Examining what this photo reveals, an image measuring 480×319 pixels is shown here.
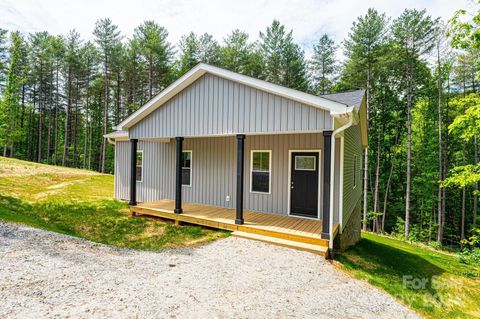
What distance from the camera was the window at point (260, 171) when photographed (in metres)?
7.34

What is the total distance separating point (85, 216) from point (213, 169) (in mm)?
4596

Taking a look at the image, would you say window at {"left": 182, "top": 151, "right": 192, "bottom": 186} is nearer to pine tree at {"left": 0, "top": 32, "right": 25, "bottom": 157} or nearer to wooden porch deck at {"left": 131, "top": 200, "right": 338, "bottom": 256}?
wooden porch deck at {"left": 131, "top": 200, "right": 338, "bottom": 256}

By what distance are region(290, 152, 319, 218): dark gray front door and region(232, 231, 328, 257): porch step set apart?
1.74m

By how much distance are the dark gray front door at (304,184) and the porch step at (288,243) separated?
5.71ft

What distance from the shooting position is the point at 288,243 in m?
5.17

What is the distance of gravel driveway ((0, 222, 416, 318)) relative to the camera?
2861 mm

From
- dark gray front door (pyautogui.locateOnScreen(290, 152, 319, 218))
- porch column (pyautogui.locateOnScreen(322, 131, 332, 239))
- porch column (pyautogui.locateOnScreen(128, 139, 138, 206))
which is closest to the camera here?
porch column (pyautogui.locateOnScreen(322, 131, 332, 239))

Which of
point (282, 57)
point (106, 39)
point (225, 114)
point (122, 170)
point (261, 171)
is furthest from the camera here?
point (106, 39)

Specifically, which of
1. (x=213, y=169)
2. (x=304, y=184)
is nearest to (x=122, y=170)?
(x=213, y=169)

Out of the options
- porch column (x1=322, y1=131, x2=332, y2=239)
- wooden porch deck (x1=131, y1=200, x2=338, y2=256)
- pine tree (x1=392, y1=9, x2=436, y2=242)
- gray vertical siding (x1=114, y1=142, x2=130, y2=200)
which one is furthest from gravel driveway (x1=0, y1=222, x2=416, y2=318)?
pine tree (x1=392, y1=9, x2=436, y2=242)

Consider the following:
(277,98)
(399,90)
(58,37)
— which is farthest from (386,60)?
(58,37)

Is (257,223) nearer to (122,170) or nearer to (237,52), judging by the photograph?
(122,170)

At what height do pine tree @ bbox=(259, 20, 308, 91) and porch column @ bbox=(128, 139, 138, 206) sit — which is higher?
pine tree @ bbox=(259, 20, 308, 91)

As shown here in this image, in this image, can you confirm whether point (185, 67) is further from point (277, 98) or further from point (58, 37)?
point (277, 98)
